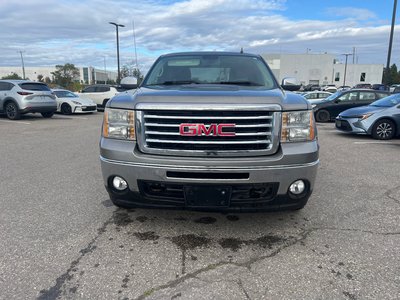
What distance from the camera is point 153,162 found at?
2.90m

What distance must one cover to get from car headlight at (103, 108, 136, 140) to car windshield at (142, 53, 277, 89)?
1038mm

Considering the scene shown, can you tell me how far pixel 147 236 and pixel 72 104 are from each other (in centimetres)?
1531

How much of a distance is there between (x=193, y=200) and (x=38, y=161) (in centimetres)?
485

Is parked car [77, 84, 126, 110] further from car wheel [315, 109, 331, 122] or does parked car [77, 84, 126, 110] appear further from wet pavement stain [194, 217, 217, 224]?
wet pavement stain [194, 217, 217, 224]

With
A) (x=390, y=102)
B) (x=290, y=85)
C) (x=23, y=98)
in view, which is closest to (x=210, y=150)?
(x=290, y=85)

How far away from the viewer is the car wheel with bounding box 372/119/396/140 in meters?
9.30

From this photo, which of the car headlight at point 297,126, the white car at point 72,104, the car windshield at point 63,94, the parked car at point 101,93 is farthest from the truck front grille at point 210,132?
the parked car at point 101,93

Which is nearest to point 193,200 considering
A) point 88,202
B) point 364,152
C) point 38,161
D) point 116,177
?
point 116,177

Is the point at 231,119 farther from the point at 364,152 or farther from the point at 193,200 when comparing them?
the point at 364,152

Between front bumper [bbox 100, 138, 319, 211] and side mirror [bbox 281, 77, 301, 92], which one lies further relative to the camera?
side mirror [bbox 281, 77, 301, 92]

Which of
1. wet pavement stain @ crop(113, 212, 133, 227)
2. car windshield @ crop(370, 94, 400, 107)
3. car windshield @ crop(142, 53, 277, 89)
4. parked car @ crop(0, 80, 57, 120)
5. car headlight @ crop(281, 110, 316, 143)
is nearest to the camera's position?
car headlight @ crop(281, 110, 316, 143)

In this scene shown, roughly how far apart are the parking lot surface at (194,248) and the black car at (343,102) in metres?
9.71

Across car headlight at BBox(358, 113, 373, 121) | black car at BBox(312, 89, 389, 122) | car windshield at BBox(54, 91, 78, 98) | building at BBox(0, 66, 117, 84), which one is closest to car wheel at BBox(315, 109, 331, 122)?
black car at BBox(312, 89, 389, 122)

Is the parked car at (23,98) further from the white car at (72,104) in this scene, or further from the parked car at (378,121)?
the parked car at (378,121)
